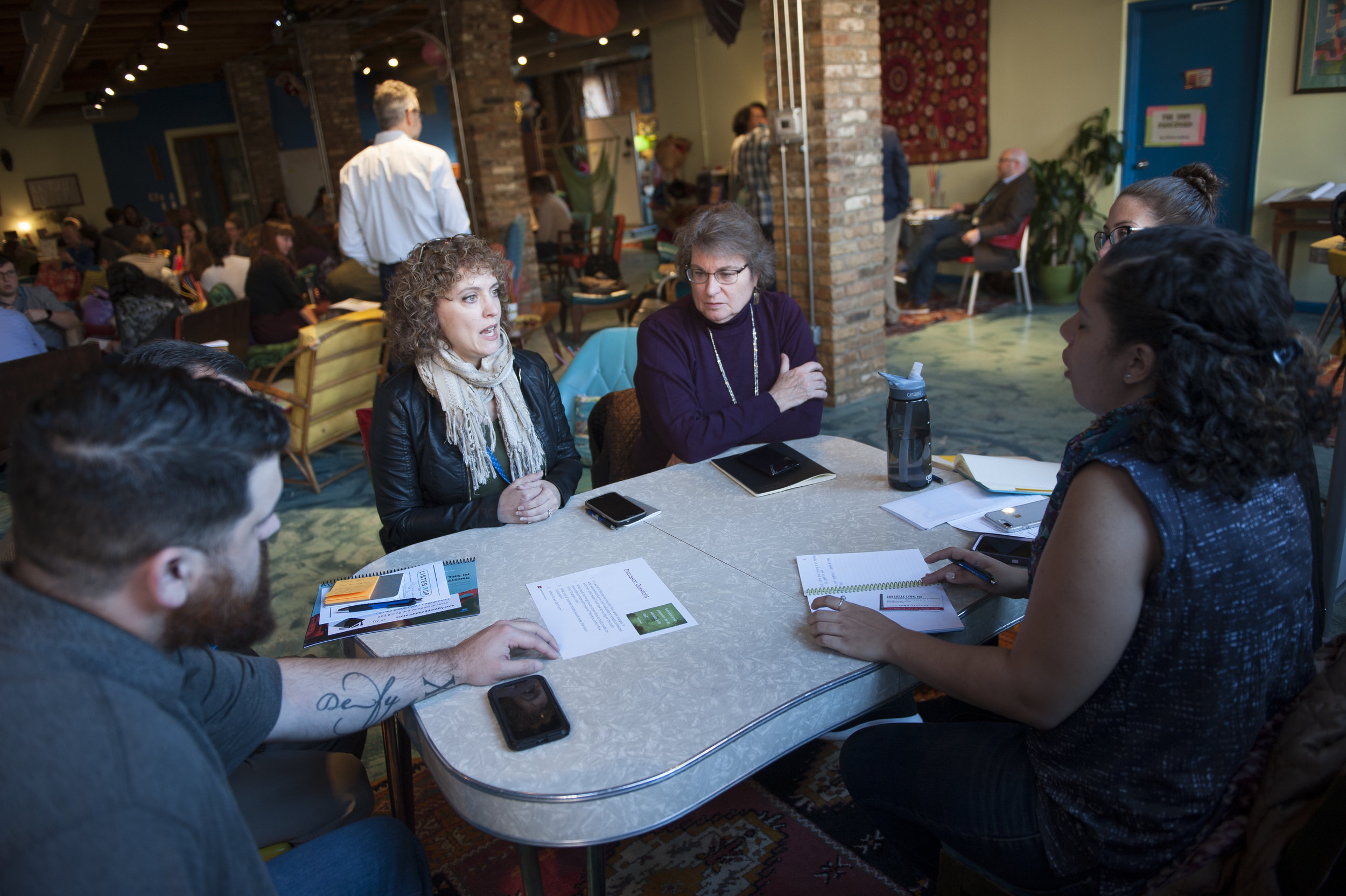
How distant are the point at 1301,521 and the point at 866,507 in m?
0.86

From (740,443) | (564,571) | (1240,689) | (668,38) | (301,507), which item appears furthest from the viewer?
(668,38)

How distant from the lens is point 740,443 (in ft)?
7.83

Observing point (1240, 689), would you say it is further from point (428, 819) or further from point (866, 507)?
point (428, 819)

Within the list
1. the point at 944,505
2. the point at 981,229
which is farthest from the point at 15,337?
the point at 981,229

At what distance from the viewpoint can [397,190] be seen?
488 centimetres

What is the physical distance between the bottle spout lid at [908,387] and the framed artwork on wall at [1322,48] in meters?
6.11

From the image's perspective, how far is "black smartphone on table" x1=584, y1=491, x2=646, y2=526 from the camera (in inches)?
73.9

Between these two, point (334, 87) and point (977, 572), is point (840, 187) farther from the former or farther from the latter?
point (334, 87)

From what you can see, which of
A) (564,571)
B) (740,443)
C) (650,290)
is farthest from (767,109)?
(564,571)

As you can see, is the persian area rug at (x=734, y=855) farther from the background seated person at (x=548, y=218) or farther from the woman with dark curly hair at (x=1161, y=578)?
the background seated person at (x=548, y=218)

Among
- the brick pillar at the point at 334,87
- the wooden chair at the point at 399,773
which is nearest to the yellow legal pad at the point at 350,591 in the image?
the wooden chair at the point at 399,773

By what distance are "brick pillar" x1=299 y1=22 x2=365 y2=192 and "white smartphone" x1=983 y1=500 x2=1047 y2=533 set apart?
10.1 m

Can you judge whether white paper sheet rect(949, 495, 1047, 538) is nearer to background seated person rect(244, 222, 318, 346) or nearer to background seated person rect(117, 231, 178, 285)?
background seated person rect(244, 222, 318, 346)

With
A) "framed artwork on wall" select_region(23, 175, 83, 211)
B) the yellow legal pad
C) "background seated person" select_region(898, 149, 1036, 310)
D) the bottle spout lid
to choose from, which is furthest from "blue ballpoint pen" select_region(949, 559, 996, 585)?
"framed artwork on wall" select_region(23, 175, 83, 211)
